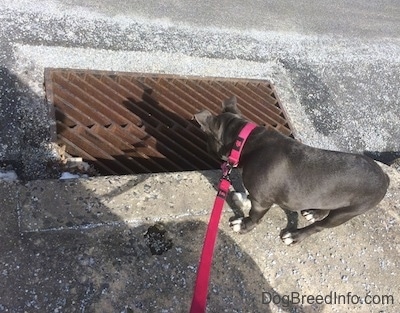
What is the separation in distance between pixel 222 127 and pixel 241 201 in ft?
2.00

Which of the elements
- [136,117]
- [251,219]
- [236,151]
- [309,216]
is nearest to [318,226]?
[309,216]

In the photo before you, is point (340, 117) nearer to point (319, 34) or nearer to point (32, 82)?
point (319, 34)

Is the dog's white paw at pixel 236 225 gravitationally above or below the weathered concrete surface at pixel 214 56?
below

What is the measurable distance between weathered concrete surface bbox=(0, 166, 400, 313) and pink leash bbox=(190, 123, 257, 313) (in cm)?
51

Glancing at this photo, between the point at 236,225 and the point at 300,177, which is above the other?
the point at 300,177

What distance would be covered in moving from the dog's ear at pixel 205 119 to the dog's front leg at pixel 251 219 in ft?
2.10

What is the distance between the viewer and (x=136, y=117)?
13.6 ft

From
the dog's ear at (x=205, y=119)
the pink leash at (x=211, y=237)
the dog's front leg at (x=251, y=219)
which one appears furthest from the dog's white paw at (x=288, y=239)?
the dog's ear at (x=205, y=119)

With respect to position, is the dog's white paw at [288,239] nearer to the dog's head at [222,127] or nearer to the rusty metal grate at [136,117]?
the dog's head at [222,127]

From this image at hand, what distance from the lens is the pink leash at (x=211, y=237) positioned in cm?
217

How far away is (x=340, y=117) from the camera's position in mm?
5020

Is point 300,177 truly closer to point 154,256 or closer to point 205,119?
point 205,119

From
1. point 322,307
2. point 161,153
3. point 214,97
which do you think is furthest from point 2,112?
point 322,307

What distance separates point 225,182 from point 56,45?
2.56m
